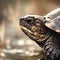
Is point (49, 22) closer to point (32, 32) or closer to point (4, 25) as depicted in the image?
point (32, 32)

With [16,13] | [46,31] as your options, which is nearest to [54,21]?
[46,31]

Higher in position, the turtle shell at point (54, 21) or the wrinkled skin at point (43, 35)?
the turtle shell at point (54, 21)

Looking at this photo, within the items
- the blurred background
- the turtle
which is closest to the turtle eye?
the turtle

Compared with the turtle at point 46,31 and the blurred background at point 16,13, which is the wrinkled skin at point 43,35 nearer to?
the turtle at point 46,31

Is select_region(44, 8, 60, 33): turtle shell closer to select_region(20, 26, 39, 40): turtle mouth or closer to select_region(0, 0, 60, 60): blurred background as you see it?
select_region(20, 26, 39, 40): turtle mouth

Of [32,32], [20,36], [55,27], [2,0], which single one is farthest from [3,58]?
[2,0]

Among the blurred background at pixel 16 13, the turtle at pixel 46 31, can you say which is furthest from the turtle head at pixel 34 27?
the blurred background at pixel 16 13

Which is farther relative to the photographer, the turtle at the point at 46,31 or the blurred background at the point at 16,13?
the blurred background at the point at 16,13

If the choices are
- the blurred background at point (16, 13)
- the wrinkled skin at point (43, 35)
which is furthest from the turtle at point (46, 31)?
the blurred background at point (16, 13)
